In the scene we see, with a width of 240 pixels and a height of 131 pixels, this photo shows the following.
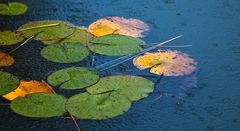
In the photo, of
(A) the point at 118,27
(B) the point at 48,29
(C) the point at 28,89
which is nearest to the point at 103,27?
(A) the point at 118,27

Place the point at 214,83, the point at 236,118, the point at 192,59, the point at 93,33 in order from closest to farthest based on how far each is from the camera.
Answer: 1. the point at 236,118
2. the point at 214,83
3. the point at 192,59
4. the point at 93,33

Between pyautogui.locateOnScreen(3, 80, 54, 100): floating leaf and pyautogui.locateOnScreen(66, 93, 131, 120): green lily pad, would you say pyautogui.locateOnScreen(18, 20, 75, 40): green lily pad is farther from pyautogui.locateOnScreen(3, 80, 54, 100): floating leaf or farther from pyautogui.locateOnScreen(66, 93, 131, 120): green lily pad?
pyautogui.locateOnScreen(66, 93, 131, 120): green lily pad

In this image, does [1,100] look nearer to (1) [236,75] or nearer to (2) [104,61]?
(2) [104,61]

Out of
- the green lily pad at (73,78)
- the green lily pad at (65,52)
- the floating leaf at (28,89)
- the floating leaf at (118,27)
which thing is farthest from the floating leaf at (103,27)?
the floating leaf at (28,89)

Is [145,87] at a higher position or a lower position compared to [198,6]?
lower

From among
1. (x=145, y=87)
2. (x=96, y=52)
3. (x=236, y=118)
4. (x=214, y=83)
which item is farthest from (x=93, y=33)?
(x=236, y=118)

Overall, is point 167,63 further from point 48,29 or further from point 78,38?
point 48,29

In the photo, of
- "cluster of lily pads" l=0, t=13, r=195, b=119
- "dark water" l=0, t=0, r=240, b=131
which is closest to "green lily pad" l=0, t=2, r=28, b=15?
"dark water" l=0, t=0, r=240, b=131
